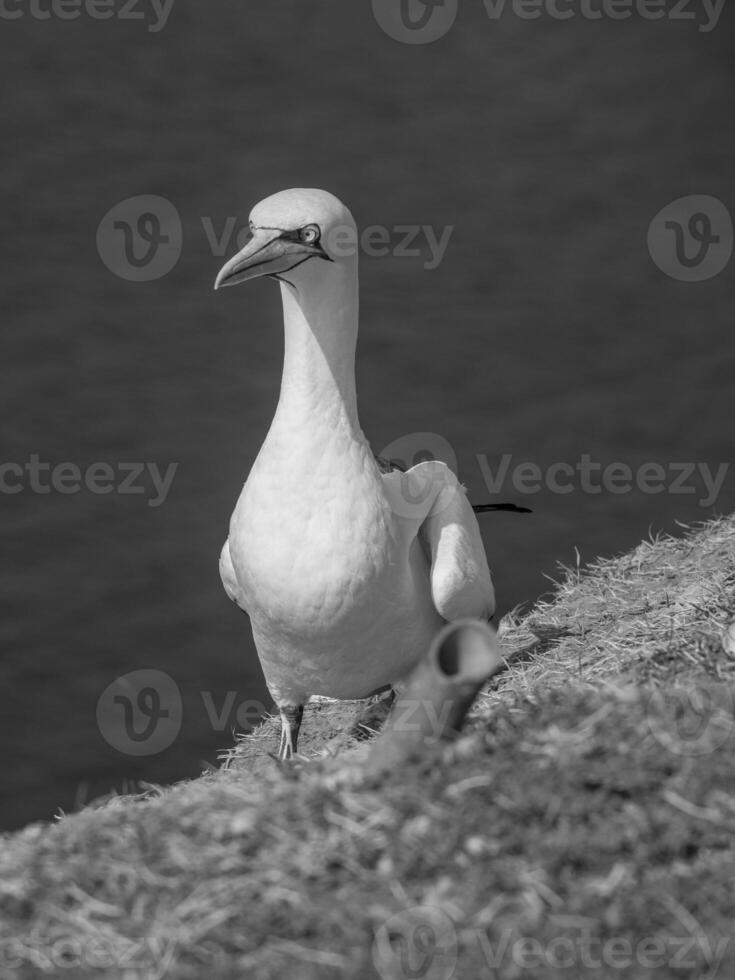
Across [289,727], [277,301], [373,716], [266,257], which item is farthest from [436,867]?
[277,301]

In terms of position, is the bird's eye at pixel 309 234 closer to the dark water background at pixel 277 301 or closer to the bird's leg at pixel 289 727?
the bird's leg at pixel 289 727

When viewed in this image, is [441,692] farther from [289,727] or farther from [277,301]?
[277,301]

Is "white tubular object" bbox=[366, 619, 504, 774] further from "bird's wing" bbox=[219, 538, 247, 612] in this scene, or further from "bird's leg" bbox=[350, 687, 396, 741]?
"bird's leg" bbox=[350, 687, 396, 741]

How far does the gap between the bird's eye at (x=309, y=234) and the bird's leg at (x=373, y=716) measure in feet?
6.27

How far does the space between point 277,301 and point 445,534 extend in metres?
7.04

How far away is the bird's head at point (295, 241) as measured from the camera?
219 inches

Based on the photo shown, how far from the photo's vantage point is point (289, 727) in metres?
6.44

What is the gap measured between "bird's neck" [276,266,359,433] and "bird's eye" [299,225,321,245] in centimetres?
19

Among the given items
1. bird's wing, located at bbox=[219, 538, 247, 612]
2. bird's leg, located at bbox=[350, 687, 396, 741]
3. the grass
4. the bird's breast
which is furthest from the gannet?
the grass

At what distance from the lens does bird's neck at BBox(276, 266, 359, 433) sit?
19.1ft

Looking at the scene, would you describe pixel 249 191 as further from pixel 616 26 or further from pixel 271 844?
pixel 271 844

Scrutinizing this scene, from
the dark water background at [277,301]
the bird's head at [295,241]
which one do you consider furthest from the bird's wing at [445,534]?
the dark water background at [277,301]

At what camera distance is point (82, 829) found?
4004 millimetres

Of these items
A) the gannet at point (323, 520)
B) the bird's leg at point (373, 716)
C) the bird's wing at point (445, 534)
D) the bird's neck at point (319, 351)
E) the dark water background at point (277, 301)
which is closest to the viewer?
the gannet at point (323, 520)
